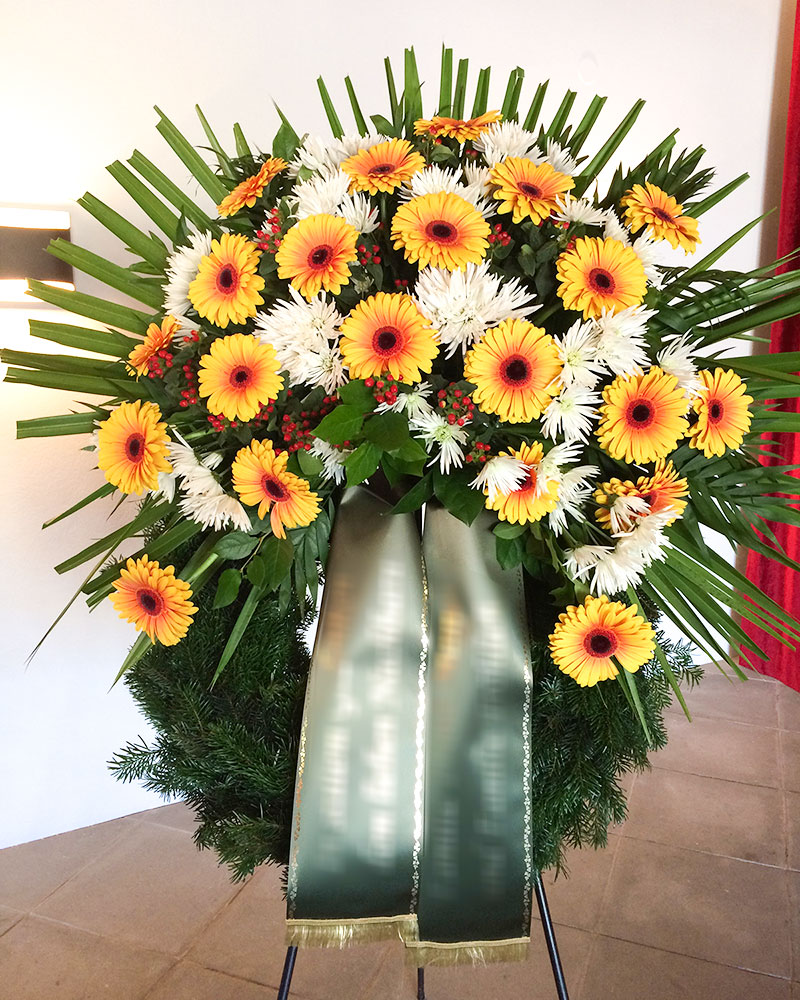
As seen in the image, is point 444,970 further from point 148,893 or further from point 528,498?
point 528,498

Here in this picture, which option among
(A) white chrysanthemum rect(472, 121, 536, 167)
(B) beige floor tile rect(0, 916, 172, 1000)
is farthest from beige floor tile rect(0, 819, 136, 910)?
(A) white chrysanthemum rect(472, 121, 536, 167)

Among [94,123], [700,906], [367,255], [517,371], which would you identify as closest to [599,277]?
[517,371]

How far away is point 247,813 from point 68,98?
5.22 ft

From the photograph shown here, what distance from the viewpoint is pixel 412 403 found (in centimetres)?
80

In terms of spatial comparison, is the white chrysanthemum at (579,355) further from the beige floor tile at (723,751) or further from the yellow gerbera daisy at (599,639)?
the beige floor tile at (723,751)

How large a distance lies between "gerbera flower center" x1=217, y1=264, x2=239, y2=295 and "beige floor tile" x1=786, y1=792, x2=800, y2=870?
1.91 m

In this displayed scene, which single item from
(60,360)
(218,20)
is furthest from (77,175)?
(60,360)

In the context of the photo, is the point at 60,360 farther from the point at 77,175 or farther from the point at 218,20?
the point at 218,20

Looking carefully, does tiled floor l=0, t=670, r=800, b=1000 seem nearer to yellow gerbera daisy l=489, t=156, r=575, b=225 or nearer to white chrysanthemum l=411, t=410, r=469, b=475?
white chrysanthemum l=411, t=410, r=469, b=475

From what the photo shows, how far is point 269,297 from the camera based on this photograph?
86cm

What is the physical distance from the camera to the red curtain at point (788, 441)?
9.20 ft

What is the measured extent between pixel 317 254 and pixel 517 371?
0.21m

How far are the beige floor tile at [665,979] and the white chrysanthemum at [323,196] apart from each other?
4.89 feet

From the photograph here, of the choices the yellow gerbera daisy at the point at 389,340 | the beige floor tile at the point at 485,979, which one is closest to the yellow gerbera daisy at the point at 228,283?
the yellow gerbera daisy at the point at 389,340
